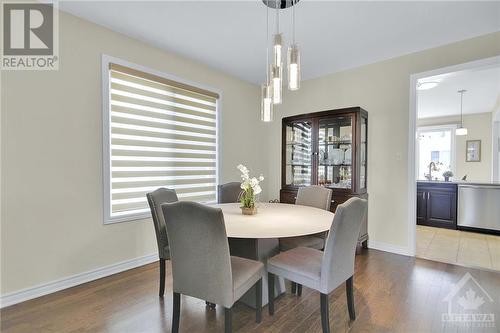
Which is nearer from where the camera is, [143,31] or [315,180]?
[143,31]

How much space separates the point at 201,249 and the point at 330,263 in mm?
784

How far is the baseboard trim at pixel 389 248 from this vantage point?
3.18 meters

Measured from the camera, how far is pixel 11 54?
208cm

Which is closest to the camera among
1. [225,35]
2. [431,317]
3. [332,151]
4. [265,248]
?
[431,317]

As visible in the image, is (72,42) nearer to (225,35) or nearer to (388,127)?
(225,35)

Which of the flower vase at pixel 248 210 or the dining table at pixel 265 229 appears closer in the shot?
the dining table at pixel 265 229

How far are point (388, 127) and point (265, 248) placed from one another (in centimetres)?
240

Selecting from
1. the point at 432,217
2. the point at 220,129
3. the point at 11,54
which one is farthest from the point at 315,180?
the point at 11,54

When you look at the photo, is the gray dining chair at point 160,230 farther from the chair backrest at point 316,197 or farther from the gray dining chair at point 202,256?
the chair backrest at point 316,197

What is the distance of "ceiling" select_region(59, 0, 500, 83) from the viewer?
86.5 inches

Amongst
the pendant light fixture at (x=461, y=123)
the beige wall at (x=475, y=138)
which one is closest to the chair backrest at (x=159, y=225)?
the pendant light fixture at (x=461, y=123)

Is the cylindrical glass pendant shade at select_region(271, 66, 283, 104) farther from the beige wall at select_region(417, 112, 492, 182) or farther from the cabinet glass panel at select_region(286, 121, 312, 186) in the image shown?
the beige wall at select_region(417, 112, 492, 182)

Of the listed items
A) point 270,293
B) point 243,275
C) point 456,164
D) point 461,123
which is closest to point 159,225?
point 243,275

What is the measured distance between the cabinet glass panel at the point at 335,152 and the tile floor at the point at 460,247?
133cm
